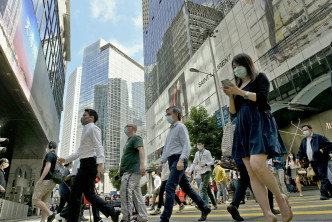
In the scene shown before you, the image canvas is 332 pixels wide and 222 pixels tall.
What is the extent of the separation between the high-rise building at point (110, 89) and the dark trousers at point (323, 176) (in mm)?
107846

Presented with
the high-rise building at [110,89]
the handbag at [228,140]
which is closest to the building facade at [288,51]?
the handbag at [228,140]

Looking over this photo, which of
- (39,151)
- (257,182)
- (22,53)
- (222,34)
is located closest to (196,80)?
(222,34)

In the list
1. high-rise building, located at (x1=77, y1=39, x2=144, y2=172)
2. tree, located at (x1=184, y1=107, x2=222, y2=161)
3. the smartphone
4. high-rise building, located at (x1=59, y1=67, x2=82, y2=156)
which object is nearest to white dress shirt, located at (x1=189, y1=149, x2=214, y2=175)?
the smartphone

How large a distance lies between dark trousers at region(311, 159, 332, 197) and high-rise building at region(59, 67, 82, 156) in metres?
166

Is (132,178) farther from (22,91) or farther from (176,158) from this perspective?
(22,91)

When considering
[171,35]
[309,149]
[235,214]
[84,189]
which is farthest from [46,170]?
[171,35]

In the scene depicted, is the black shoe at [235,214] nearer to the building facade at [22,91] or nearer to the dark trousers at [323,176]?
the dark trousers at [323,176]

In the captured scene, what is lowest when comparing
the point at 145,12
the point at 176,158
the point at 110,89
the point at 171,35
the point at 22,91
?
the point at 176,158

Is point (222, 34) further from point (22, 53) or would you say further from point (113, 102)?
point (113, 102)

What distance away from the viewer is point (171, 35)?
42719 mm

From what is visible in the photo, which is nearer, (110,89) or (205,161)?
(205,161)

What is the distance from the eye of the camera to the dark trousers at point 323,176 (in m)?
5.45

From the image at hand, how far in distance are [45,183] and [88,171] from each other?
2422 mm

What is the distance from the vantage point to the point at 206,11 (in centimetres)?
3262
